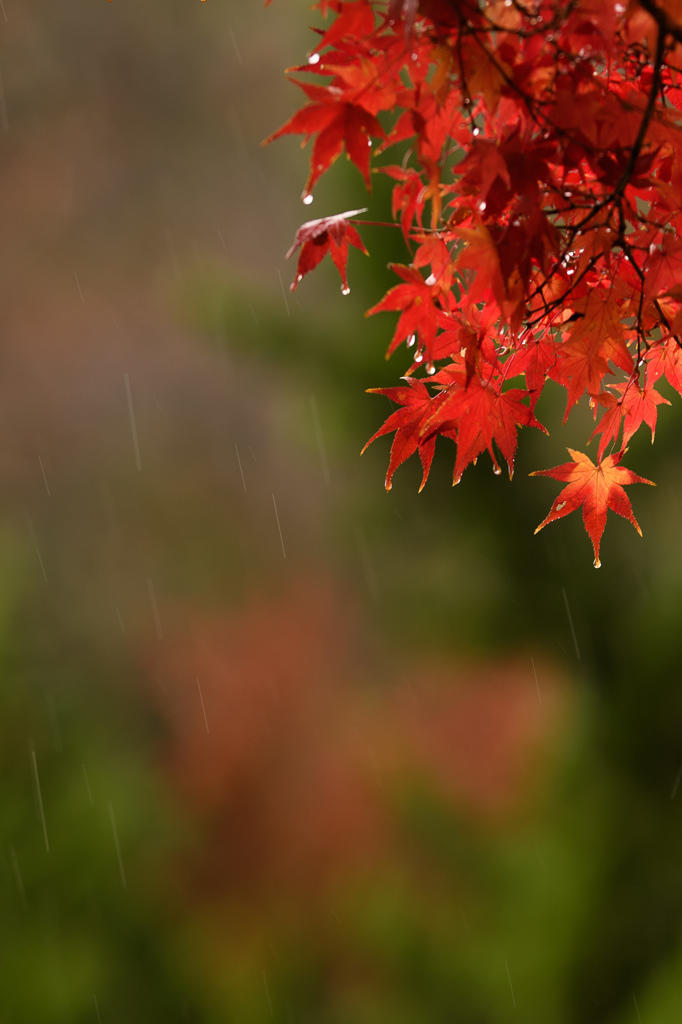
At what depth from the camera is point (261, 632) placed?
4484 mm

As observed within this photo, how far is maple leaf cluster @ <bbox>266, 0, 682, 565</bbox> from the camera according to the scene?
489 millimetres

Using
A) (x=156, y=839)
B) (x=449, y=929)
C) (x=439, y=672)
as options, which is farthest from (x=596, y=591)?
(x=439, y=672)

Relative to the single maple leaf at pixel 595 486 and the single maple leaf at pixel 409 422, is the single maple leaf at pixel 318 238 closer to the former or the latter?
the single maple leaf at pixel 409 422

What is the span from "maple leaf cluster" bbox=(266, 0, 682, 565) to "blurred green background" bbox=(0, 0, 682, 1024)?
1.29 metres

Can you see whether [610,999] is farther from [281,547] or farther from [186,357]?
A: [186,357]

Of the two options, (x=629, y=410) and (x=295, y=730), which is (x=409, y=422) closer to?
(x=629, y=410)

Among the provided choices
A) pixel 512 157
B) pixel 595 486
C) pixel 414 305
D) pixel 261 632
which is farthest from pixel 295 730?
pixel 512 157

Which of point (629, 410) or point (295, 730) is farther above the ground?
point (629, 410)

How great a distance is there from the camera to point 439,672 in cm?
408

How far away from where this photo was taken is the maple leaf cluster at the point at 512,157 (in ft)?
1.60

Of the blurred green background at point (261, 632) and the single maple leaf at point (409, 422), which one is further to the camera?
the blurred green background at point (261, 632)

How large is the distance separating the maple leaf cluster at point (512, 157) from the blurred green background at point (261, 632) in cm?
129

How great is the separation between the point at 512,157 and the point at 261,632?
13.4 ft

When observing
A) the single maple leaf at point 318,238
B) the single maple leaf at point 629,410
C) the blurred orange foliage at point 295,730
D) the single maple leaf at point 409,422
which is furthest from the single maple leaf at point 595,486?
the blurred orange foliage at point 295,730
